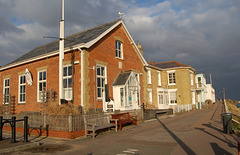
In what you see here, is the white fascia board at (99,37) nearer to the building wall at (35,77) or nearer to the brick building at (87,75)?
the brick building at (87,75)

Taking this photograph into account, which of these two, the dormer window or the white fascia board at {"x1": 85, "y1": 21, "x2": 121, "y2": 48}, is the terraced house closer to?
the dormer window

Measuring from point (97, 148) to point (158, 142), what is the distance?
9.12ft

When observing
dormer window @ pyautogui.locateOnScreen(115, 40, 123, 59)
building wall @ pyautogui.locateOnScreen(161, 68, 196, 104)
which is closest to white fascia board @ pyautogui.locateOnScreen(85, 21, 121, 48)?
dormer window @ pyautogui.locateOnScreen(115, 40, 123, 59)

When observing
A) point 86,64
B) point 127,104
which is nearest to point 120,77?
point 127,104

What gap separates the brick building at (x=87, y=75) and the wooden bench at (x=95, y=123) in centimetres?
239

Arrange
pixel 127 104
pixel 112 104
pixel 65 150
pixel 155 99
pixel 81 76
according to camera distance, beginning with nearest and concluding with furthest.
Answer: pixel 65 150 → pixel 81 76 → pixel 112 104 → pixel 127 104 → pixel 155 99

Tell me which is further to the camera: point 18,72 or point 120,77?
point 18,72

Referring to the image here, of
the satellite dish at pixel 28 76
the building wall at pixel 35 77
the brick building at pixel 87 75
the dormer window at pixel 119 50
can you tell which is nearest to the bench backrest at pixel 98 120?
the brick building at pixel 87 75

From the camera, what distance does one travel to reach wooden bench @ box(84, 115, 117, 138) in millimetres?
10964

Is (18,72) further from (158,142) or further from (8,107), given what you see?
(158,142)

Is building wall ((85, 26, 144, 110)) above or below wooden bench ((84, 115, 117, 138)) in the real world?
above

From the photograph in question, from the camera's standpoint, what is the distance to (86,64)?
1507 centimetres

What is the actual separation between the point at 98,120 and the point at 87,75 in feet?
13.3

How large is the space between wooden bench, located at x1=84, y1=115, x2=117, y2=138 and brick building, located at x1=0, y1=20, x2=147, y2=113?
2.39 metres
